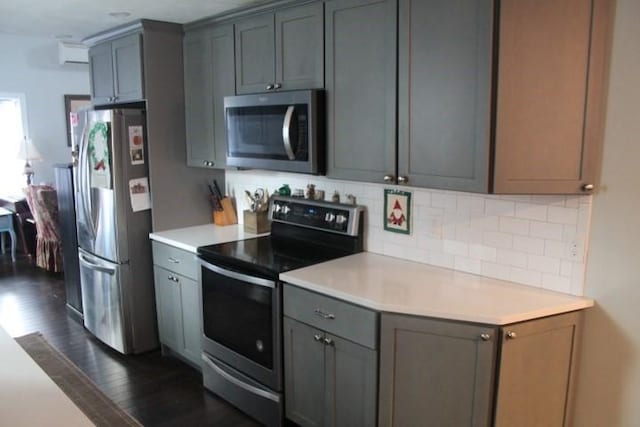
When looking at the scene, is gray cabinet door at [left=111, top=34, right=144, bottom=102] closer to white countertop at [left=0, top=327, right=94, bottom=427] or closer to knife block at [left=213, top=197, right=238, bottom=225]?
knife block at [left=213, top=197, right=238, bottom=225]

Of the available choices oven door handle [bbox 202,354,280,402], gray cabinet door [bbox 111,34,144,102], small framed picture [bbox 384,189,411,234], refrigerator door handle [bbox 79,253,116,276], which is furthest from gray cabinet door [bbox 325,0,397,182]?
refrigerator door handle [bbox 79,253,116,276]

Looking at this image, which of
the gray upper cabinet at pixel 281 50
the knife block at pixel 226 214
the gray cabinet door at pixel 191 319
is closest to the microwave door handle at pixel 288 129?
the gray upper cabinet at pixel 281 50

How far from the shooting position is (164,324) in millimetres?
3596

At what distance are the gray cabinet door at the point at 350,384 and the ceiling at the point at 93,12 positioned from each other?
6.24ft

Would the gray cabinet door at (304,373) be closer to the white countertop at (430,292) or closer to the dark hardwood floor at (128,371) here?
the white countertop at (430,292)

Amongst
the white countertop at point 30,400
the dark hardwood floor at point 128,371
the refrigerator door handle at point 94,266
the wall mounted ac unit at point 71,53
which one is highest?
the wall mounted ac unit at point 71,53

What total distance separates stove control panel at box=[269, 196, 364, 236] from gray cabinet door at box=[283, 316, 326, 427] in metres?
0.66

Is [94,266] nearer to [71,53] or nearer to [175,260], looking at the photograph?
[175,260]

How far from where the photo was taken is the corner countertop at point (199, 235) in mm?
3264

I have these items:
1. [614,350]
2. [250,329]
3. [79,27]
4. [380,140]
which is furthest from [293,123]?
[79,27]

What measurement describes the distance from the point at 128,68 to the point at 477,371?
9.45ft

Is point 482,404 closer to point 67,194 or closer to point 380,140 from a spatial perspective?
point 380,140

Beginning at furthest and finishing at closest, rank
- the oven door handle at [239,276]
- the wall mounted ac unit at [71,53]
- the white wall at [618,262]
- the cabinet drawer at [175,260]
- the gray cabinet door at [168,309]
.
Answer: the wall mounted ac unit at [71,53]
the gray cabinet door at [168,309]
the cabinet drawer at [175,260]
the oven door handle at [239,276]
the white wall at [618,262]

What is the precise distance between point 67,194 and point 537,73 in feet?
12.0
